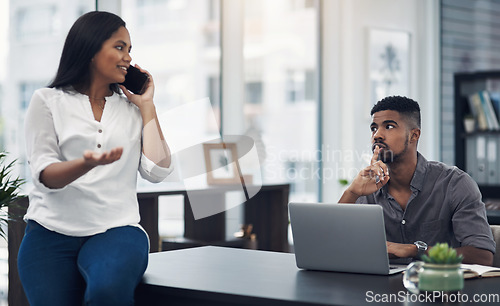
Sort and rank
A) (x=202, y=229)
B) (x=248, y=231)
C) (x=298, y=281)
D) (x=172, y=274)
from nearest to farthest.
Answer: (x=298, y=281) → (x=172, y=274) → (x=202, y=229) → (x=248, y=231)

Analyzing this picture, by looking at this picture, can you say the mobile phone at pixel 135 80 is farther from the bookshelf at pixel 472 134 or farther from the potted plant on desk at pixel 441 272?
the bookshelf at pixel 472 134

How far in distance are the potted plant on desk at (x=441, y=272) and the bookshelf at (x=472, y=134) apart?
3.88 metres

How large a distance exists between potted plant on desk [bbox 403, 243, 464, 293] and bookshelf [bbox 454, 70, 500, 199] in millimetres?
3881

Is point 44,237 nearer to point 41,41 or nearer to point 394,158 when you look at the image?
point 394,158

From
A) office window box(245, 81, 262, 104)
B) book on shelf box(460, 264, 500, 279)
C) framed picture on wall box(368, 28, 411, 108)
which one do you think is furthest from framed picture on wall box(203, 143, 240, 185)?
book on shelf box(460, 264, 500, 279)

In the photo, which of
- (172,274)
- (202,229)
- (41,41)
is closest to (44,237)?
(172,274)

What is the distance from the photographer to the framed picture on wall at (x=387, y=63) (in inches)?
219

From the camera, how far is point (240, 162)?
4.57 meters

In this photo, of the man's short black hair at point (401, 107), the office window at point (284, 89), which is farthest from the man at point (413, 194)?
the office window at point (284, 89)

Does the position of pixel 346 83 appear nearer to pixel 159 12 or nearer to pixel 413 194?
pixel 159 12

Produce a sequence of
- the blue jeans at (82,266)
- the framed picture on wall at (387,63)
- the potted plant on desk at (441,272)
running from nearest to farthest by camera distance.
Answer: the potted plant on desk at (441,272) → the blue jeans at (82,266) → the framed picture on wall at (387,63)

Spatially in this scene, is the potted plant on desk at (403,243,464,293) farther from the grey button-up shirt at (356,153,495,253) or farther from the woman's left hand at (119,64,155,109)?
the woman's left hand at (119,64,155,109)

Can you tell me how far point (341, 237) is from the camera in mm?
1900

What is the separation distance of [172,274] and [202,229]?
7.76ft
